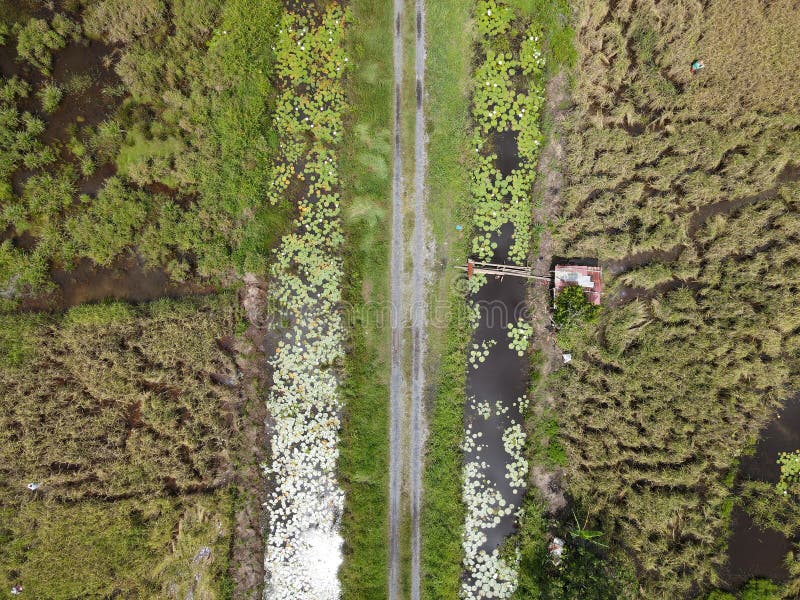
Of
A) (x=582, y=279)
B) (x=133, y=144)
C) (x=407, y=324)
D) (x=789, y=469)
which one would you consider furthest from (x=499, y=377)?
(x=133, y=144)

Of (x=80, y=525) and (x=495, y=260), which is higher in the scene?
(x=495, y=260)

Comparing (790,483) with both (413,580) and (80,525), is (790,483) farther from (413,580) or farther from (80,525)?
(80,525)

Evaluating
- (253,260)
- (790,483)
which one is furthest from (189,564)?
(790,483)

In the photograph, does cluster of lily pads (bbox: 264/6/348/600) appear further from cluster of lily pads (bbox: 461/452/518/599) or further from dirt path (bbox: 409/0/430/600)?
cluster of lily pads (bbox: 461/452/518/599)

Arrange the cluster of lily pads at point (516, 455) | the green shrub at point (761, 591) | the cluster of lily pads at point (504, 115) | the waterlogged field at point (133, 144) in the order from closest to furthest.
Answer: the green shrub at point (761, 591)
the cluster of lily pads at point (516, 455)
the waterlogged field at point (133, 144)
the cluster of lily pads at point (504, 115)

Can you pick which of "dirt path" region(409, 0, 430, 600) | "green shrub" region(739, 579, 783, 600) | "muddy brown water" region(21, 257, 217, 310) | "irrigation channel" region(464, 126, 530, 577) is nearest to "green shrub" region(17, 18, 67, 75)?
"muddy brown water" region(21, 257, 217, 310)

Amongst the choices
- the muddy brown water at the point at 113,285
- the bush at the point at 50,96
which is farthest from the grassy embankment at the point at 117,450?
the bush at the point at 50,96

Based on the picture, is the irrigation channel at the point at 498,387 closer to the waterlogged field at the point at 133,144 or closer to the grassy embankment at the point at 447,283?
the grassy embankment at the point at 447,283
